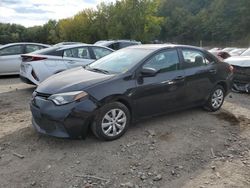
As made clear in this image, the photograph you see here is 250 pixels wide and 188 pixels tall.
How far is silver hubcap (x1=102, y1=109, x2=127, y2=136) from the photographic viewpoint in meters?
4.70

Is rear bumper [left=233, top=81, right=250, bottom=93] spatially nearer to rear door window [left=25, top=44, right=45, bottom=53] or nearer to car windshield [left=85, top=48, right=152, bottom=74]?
car windshield [left=85, top=48, right=152, bottom=74]

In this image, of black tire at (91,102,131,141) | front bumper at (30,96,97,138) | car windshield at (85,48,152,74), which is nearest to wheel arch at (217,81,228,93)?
car windshield at (85,48,152,74)

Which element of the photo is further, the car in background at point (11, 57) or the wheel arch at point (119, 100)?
the car in background at point (11, 57)

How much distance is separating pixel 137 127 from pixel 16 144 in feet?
6.67

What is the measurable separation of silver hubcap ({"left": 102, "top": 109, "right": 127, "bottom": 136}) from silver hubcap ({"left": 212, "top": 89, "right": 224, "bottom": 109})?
97.6 inches

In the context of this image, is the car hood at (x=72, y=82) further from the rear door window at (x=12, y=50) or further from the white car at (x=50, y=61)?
the rear door window at (x=12, y=50)

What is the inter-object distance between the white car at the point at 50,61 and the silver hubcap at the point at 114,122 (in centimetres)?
405

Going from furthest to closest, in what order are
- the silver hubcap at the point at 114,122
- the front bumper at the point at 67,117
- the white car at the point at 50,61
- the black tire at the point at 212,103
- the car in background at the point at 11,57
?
the car in background at the point at 11,57 → the white car at the point at 50,61 → the black tire at the point at 212,103 → the silver hubcap at the point at 114,122 → the front bumper at the point at 67,117

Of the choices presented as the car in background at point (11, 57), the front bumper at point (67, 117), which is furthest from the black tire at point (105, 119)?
the car in background at point (11, 57)

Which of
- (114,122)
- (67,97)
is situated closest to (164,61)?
(114,122)

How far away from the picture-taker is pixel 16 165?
13.8 ft

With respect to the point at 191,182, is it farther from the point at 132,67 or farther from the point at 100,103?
the point at 132,67

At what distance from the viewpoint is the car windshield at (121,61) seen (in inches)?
206

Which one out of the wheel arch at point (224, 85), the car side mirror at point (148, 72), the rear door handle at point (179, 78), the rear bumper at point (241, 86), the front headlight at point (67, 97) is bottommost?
the rear bumper at point (241, 86)
